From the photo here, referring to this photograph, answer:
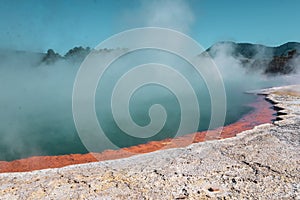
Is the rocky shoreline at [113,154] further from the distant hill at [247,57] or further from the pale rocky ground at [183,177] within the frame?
the distant hill at [247,57]

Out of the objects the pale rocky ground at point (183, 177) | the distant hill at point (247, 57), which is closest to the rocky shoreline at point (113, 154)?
the pale rocky ground at point (183, 177)

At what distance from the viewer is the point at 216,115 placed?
38.1 feet

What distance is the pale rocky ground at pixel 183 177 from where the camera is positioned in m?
3.95

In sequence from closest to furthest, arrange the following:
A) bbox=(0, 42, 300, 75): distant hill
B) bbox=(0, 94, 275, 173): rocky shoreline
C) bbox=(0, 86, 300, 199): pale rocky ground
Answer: bbox=(0, 86, 300, 199): pale rocky ground, bbox=(0, 94, 275, 173): rocky shoreline, bbox=(0, 42, 300, 75): distant hill

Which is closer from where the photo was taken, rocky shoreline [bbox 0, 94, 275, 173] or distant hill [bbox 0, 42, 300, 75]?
rocky shoreline [bbox 0, 94, 275, 173]

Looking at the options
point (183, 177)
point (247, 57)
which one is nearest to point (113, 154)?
point (183, 177)

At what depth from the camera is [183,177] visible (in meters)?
4.46

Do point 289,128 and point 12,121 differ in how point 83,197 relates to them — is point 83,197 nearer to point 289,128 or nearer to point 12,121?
point 289,128

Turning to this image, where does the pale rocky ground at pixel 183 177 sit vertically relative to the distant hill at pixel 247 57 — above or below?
below

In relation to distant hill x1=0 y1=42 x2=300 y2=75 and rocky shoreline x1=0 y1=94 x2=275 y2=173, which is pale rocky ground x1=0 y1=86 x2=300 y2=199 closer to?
rocky shoreline x1=0 y1=94 x2=275 y2=173

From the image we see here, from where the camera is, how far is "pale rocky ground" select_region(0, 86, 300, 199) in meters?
3.95

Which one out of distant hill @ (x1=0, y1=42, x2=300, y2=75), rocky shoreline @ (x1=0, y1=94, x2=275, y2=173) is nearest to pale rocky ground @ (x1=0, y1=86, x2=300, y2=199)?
rocky shoreline @ (x1=0, y1=94, x2=275, y2=173)

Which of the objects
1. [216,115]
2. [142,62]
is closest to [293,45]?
[142,62]

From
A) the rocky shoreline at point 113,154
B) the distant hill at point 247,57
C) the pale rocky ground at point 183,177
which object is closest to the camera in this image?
the pale rocky ground at point 183,177
